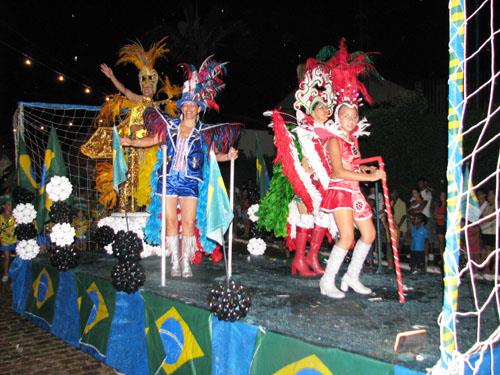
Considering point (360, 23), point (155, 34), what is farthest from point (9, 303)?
point (155, 34)

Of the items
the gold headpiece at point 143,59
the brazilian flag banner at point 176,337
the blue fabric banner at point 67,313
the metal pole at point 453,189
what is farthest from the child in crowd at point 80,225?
the metal pole at point 453,189

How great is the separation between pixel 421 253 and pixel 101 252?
4.50 meters

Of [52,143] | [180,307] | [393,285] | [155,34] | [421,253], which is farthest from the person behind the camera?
[155,34]

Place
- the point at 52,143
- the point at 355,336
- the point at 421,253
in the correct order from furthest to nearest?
the point at 421,253
the point at 52,143
the point at 355,336

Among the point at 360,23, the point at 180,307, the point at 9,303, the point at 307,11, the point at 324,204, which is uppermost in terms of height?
the point at 307,11

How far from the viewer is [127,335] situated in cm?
420

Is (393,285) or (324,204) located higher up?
(324,204)

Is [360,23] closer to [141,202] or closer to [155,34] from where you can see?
[155,34]

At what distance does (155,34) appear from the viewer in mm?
15852

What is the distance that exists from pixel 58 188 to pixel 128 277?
1.90 meters

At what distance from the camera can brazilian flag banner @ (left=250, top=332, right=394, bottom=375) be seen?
93.5 inches

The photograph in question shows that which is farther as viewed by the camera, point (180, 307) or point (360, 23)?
point (360, 23)

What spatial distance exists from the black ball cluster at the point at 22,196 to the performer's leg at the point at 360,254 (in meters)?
4.26

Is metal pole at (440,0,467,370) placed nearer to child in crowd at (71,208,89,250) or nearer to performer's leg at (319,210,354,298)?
performer's leg at (319,210,354,298)
